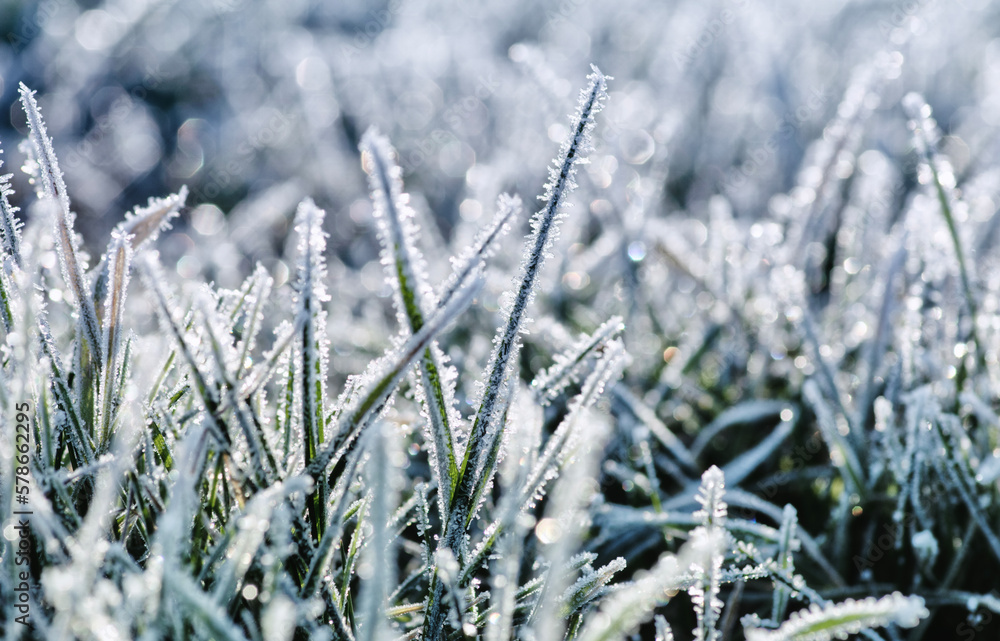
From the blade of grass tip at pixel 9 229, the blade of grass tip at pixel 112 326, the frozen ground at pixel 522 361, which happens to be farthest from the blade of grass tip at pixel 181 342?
the blade of grass tip at pixel 9 229

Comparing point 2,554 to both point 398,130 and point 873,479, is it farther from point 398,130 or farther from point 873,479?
point 398,130

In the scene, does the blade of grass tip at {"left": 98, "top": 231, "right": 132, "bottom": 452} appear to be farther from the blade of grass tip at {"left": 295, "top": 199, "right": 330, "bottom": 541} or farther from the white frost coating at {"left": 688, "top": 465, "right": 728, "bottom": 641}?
the white frost coating at {"left": 688, "top": 465, "right": 728, "bottom": 641}

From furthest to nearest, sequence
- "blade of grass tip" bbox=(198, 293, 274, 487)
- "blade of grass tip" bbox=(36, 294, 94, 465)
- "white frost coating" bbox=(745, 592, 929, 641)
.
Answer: "blade of grass tip" bbox=(36, 294, 94, 465)
"blade of grass tip" bbox=(198, 293, 274, 487)
"white frost coating" bbox=(745, 592, 929, 641)

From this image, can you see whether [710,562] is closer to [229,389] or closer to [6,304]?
[229,389]

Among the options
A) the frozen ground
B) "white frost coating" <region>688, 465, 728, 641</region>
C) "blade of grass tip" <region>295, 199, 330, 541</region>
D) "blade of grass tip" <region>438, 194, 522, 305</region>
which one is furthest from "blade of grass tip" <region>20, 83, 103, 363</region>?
"white frost coating" <region>688, 465, 728, 641</region>

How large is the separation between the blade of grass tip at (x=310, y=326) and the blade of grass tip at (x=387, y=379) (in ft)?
0.07

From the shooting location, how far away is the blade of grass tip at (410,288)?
56cm

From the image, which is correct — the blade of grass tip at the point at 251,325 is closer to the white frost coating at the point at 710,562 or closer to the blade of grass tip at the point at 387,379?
the blade of grass tip at the point at 387,379

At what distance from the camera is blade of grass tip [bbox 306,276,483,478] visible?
576 mm

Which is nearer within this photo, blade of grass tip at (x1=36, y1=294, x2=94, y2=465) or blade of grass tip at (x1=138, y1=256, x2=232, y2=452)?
blade of grass tip at (x1=138, y1=256, x2=232, y2=452)

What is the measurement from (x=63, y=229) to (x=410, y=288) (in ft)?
1.33

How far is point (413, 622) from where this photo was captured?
80cm

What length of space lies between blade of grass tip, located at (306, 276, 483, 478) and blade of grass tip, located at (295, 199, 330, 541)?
0.02 metres

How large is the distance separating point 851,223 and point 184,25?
10.9ft
